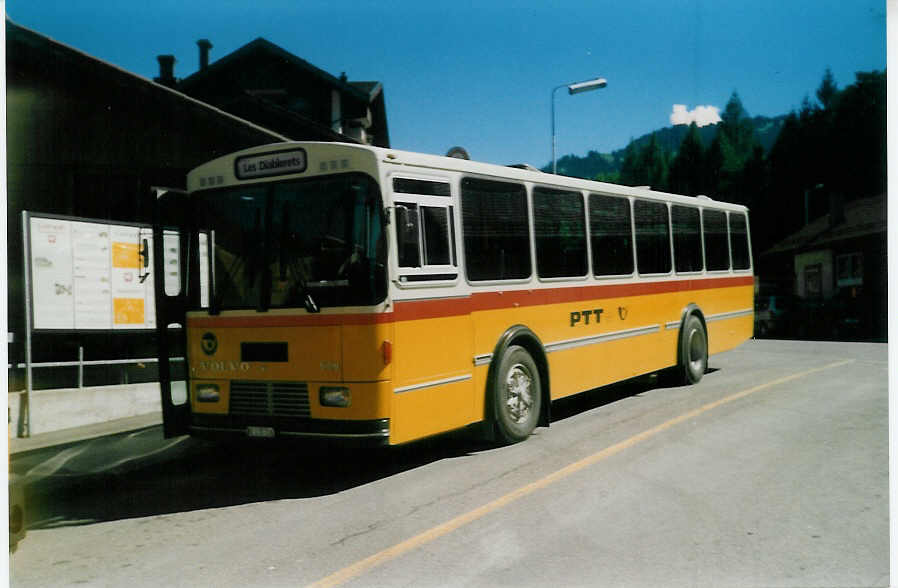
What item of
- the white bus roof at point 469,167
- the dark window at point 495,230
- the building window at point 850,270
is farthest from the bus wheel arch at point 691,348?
the building window at point 850,270

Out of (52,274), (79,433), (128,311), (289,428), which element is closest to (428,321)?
(289,428)

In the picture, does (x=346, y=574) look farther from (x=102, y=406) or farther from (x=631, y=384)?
(x=631, y=384)

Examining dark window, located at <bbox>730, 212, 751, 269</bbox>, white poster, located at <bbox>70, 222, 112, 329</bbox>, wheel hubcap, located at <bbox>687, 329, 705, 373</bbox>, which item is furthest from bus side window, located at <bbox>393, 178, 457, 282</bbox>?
dark window, located at <bbox>730, 212, 751, 269</bbox>

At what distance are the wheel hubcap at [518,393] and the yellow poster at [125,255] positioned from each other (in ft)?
18.1

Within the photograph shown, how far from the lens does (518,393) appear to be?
8.61m

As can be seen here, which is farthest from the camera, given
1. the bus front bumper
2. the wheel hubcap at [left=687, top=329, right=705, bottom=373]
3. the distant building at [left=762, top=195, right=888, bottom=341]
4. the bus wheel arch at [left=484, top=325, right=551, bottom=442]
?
the distant building at [left=762, top=195, right=888, bottom=341]

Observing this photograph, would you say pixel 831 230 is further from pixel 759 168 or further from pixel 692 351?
pixel 692 351

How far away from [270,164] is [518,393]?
134 inches

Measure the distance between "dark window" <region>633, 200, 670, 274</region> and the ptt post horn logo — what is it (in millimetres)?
6101

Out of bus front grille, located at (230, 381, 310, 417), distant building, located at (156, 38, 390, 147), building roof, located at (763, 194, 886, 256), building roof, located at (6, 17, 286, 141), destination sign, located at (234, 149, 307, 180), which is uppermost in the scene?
distant building, located at (156, 38, 390, 147)

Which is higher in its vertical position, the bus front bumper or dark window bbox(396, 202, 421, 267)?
dark window bbox(396, 202, 421, 267)

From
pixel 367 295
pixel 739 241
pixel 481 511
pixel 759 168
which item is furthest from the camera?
pixel 759 168

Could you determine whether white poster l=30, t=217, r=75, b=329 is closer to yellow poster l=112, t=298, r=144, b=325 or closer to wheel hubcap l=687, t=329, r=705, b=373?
yellow poster l=112, t=298, r=144, b=325

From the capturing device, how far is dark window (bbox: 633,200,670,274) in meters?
11.4
